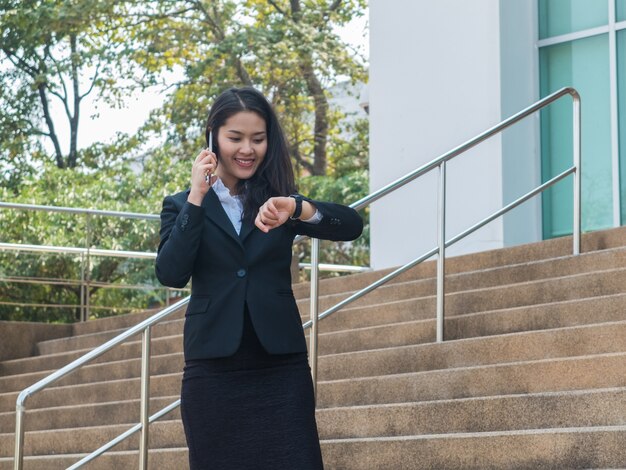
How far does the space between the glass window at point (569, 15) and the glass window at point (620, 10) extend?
3 cm

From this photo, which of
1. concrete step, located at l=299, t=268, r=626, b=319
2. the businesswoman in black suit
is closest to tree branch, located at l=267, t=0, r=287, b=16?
concrete step, located at l=299, t=268, r=626, b=319

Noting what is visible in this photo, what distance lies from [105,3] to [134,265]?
22.5ft

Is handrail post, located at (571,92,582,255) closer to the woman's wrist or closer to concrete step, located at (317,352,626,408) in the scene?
concrete step, located at (317,352,626,408)

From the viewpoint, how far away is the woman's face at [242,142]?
3.35 metres

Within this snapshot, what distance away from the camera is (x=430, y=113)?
10.8 m

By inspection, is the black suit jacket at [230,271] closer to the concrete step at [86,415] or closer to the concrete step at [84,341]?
the concrete step at [86,415]

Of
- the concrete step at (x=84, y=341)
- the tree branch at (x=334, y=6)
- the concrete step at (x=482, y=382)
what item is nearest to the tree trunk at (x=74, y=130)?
the tree branch at (x=334, y=6)

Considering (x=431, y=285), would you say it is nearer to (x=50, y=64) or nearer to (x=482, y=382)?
(x=482, y=382)

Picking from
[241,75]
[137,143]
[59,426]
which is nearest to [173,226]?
[59,426]

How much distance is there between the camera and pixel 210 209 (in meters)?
3.37

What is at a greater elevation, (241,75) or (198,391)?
(241,75)

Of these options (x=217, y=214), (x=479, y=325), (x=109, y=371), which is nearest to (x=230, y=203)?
(x=217, y=214)

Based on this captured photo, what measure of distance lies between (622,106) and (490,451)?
18.6ft

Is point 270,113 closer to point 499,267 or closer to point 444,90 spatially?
point 499,267
